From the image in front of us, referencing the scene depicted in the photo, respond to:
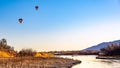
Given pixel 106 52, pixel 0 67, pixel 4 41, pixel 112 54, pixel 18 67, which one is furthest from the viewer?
pixel 106 52

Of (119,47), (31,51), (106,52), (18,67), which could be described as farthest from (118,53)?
(18,67)

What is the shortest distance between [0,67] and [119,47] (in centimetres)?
10040

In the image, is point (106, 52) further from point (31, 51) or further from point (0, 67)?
point (0, 67)

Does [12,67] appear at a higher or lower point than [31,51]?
lower

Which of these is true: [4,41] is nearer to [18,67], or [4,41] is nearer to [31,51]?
[31,51]

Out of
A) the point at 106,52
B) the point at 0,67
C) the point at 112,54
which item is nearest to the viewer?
the point at 0,67

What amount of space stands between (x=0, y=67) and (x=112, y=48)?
105726 mm

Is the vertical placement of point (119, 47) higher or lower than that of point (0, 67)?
higher

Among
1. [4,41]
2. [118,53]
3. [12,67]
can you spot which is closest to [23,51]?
[4,41]

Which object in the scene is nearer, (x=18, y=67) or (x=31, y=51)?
(x=18, y=67)

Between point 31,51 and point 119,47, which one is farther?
point 119,47

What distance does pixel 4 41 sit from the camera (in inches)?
4697

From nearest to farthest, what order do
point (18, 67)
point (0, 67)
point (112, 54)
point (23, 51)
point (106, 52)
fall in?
point (0, 67), point (18, 67), point (23, 51), point (112, 54), point (106, 52)

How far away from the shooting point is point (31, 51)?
311 feet
